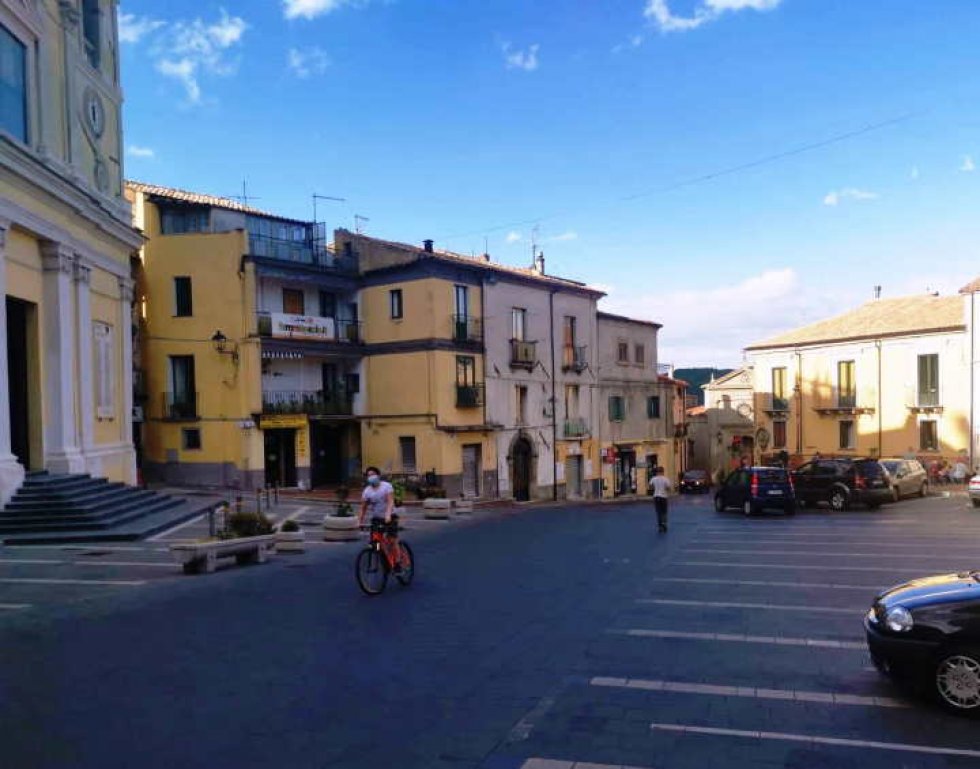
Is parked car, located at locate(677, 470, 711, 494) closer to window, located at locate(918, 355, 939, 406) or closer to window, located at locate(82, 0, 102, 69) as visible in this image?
window, located at locate(918, 355, 939, 406)

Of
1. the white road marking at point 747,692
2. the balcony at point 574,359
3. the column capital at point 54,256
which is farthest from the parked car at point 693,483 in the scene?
the white road marking at point 747,692

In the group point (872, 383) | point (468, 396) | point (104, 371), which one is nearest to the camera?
point (104, 371)

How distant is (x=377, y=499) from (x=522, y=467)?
972 inches

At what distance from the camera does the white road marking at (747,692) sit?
6031mm

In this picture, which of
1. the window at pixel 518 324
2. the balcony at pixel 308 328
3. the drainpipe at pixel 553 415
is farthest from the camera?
the drainpipe at pixel 553 415

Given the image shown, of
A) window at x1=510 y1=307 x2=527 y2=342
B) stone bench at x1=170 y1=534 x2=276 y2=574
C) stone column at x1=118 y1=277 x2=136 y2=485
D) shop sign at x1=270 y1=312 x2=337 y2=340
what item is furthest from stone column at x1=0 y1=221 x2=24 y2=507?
window at x1=510 y1=307 x2=527 y2=342

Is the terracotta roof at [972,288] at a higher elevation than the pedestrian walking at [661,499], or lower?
higher

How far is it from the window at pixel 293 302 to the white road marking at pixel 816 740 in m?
27.7

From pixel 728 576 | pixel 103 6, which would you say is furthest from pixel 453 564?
pixel 103 6

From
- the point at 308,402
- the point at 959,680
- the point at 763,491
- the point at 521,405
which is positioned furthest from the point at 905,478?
the point at 959,680

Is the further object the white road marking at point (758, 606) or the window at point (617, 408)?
the window at point (617, 408)

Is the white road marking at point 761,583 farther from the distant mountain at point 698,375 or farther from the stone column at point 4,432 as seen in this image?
the distant mountain at point 698,375

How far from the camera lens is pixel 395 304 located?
3256cm

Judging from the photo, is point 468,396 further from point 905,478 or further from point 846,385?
point 846,385
